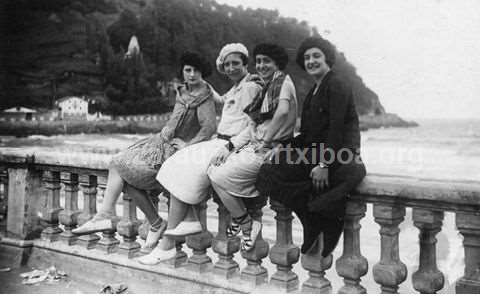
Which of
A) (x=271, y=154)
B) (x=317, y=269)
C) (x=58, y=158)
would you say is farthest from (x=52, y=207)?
(x=317, y=269)

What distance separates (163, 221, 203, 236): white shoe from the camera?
310 centimetres

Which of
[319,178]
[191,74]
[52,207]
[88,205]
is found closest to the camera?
[319,178]

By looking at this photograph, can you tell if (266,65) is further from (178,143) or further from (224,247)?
(224,247)

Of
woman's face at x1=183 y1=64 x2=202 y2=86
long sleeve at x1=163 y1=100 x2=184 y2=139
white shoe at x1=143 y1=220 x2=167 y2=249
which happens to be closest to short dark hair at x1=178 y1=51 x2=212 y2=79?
woman's face at x1=183 y1=64 x2=202 y2=86

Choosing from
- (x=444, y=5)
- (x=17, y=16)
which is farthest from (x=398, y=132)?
(x=17, y=16)

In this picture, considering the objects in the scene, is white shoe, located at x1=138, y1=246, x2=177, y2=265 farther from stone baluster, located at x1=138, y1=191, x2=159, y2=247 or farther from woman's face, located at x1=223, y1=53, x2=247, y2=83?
woman's face, located at x1=223, y1=53, x2=247, y2=83

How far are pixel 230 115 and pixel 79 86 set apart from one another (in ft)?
24.8

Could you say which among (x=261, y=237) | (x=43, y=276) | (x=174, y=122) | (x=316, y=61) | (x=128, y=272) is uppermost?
(x=316, y=61)

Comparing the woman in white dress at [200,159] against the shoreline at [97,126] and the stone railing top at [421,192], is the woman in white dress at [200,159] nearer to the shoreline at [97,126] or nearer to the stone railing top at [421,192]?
the stone railing top at [421,192]

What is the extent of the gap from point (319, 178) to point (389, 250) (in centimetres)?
52

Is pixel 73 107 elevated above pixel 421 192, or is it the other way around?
pixel 73 107

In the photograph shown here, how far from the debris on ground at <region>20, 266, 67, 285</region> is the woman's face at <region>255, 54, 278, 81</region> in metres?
2.32

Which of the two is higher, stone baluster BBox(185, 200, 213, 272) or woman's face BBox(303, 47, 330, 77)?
woman's face BBox(303, 47, 330, 77)

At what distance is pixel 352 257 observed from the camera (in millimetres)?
2648
